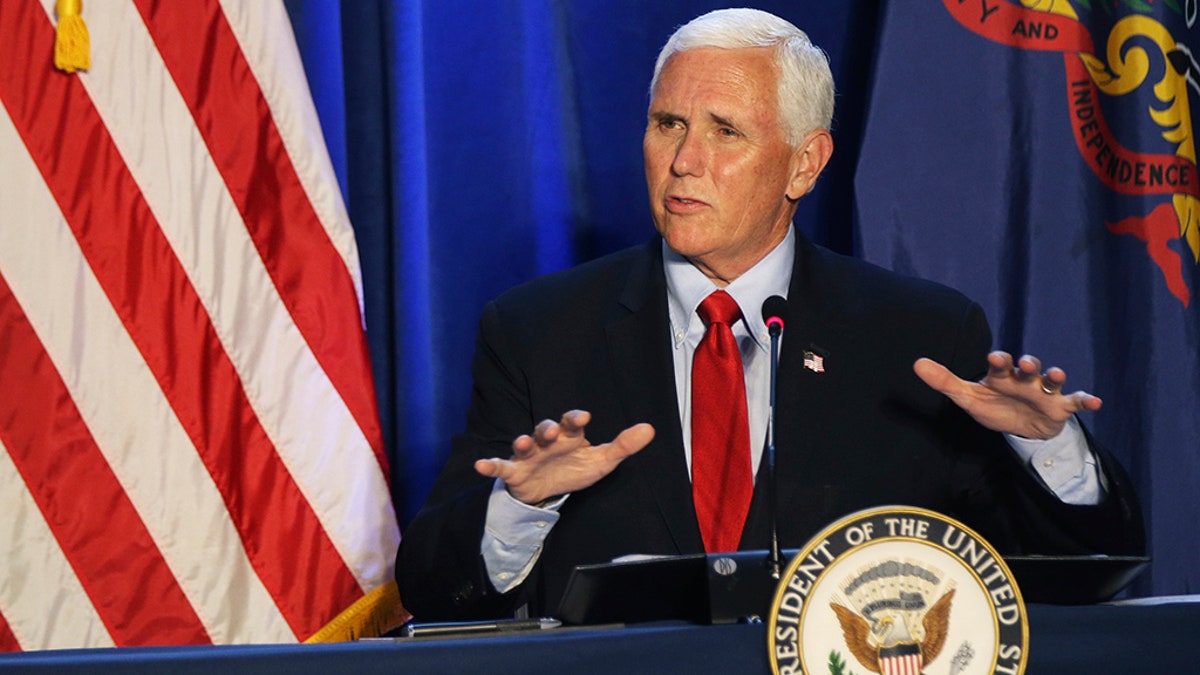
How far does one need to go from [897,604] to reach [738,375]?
101 cm

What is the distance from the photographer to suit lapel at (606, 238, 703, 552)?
2113 mm

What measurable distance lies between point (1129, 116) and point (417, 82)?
1533mm

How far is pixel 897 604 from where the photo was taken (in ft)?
3.88

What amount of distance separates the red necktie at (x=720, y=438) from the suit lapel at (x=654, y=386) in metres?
0.03

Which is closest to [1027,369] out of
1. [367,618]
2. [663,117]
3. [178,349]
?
[663,117]

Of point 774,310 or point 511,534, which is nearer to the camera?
point 774,310

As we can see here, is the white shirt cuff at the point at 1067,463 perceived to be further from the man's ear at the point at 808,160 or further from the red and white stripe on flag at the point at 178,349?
the red and white stripe on flag at the point at 178,349

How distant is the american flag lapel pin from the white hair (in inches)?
16.1

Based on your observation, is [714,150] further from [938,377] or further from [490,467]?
[490,467]

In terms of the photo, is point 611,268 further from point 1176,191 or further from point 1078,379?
point 1176,191

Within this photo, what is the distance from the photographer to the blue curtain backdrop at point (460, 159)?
2895mm

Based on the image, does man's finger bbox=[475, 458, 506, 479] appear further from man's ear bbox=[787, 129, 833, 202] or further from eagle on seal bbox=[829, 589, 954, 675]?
man's ear bbox=[787, 129, 833, 202]

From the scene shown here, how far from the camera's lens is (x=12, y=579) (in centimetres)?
245

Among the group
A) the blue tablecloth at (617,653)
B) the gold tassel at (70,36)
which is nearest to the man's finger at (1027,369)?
the blue tablecloth at (617,653)
